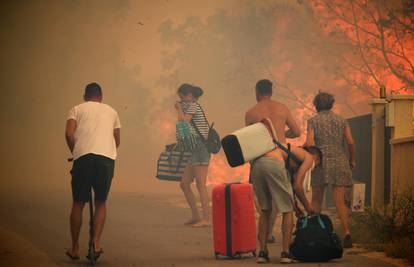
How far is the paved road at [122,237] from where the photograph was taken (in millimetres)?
11039

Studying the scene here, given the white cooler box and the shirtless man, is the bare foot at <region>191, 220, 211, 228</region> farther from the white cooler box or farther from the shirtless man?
the white cooler box

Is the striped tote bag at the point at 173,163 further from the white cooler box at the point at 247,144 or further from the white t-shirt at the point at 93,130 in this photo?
the white cooler box at the point at 247,144

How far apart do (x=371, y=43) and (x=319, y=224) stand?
22.7 metres

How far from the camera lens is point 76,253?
11109mm

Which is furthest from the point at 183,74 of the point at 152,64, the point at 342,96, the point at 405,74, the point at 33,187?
the point at 33,187

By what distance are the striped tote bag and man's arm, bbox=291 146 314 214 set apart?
4.83 meters

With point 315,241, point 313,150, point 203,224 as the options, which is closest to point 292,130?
point 313,150

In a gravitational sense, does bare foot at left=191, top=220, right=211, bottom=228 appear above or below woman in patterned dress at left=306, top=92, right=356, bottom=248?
below

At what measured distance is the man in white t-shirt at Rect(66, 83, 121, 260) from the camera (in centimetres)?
1089

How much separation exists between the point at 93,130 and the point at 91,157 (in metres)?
0.28

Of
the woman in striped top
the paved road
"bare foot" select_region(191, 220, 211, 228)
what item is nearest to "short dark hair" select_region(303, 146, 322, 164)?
the paved road

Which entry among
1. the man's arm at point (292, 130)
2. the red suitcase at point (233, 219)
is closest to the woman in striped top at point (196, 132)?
the man's arm at point (292, 130)

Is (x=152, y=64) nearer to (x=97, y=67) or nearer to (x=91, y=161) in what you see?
(x=97, y=67)

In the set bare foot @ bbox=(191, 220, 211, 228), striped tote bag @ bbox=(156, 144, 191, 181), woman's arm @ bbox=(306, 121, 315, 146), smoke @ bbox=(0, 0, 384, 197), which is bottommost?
bare foot @ bbox=(191, 220, 211, 228)
